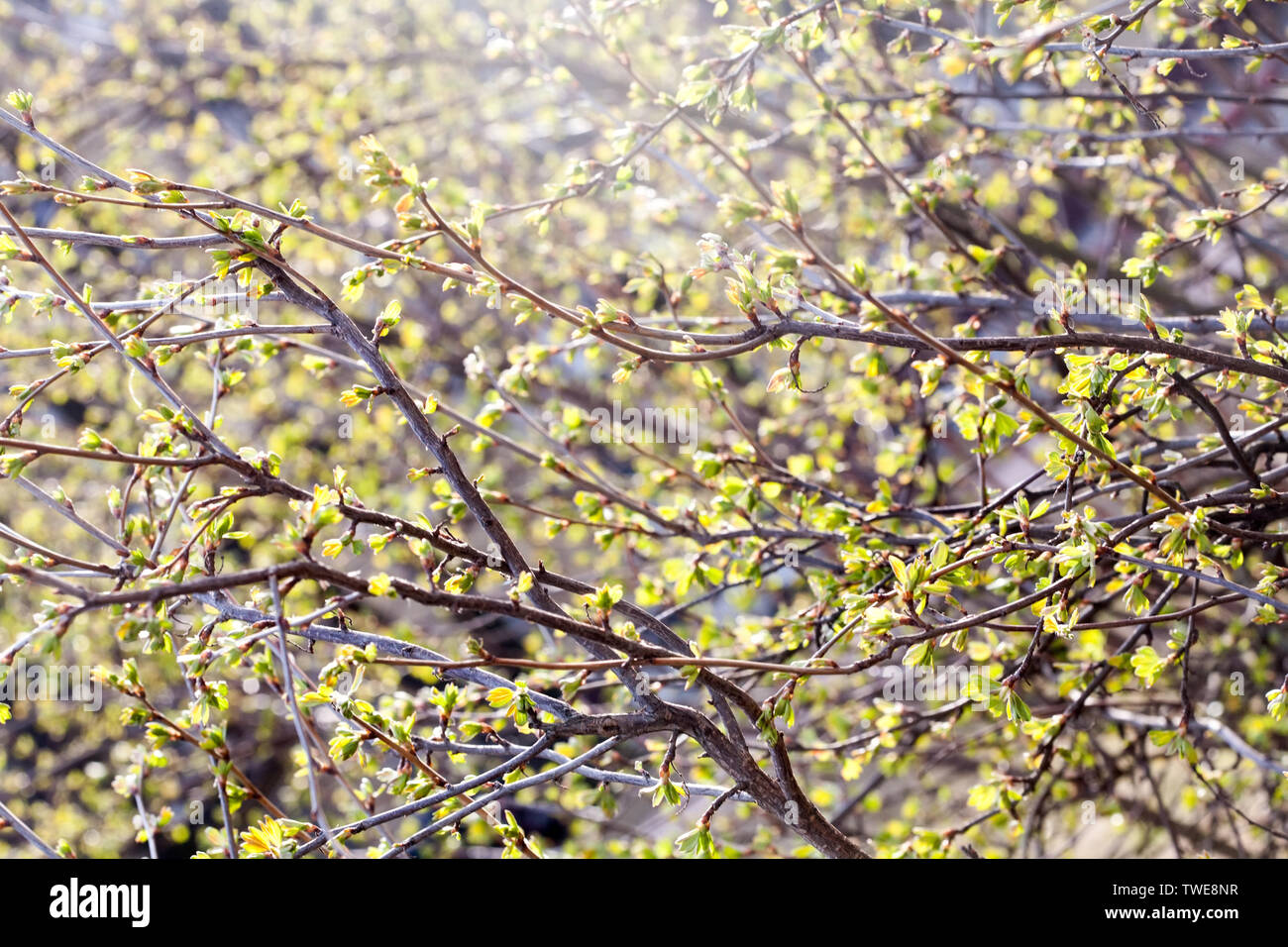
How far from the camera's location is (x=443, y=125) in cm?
648

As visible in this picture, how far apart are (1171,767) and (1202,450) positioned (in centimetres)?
323
